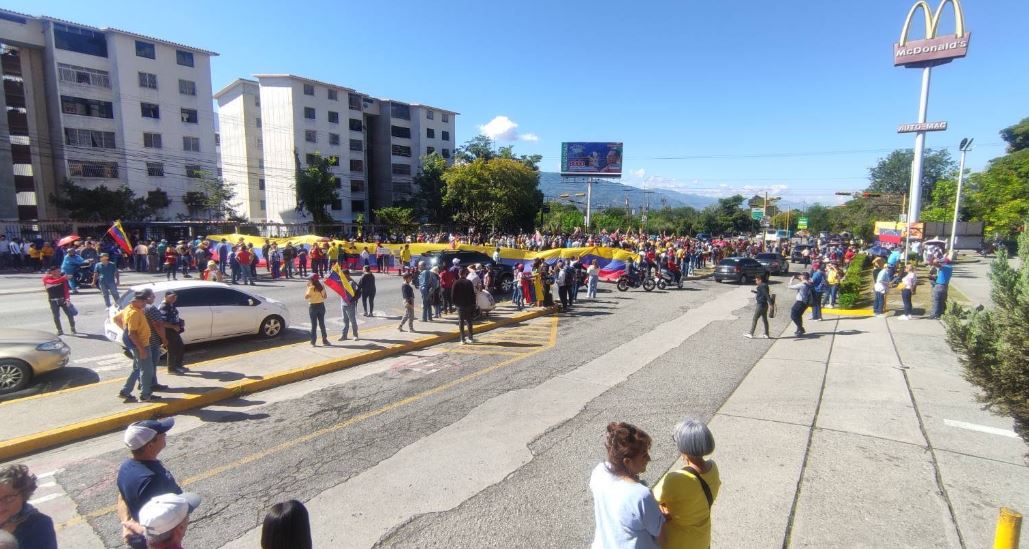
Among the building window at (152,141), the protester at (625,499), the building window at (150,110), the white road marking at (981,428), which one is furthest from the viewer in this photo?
the building window at (152,141)

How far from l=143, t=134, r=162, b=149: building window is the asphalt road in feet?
146

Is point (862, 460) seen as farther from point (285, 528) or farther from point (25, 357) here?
point (25, 357)

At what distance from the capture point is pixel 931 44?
32.1 metres

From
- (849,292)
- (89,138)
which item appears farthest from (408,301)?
(89,138)

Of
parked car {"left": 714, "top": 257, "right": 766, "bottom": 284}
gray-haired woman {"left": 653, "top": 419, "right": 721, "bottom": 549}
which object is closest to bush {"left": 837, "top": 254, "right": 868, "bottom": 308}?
parked car {"left": 714, "top": 257, "right": 766, "bottom": 284}

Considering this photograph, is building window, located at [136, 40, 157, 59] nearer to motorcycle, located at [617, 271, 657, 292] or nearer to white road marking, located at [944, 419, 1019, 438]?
motorcycle, located at [617, 271, 657, 292]

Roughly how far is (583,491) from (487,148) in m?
54.0

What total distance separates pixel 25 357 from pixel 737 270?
986 inches

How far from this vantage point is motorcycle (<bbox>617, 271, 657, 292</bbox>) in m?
20.8

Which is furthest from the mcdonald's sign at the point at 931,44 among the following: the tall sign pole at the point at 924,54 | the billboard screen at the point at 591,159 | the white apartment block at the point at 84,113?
the white apartment block at the point at 84,113

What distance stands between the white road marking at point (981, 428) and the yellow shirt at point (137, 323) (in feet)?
37.7

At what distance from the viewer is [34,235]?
24922mm

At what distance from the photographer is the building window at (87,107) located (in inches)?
1534

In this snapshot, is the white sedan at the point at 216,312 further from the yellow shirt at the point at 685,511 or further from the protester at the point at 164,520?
the yellow shirt at the point at 685,511
